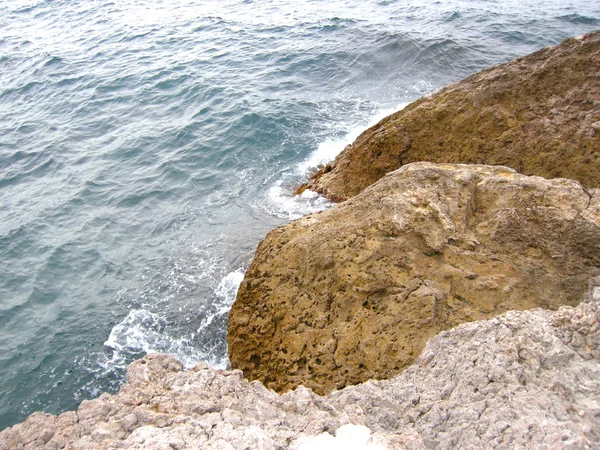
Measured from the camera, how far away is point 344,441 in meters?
3.85

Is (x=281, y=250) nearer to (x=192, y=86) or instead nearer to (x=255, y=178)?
(x=255, y=178)

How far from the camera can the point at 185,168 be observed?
15.7 metres

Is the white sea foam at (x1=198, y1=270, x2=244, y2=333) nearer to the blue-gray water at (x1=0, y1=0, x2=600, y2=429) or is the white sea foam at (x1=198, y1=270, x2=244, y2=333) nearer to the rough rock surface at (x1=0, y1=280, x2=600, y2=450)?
the blue-gray water at (x1=0, y1=0, x2=600, y2=429)

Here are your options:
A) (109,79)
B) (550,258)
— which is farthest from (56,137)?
(550,258)

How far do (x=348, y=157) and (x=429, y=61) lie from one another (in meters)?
10.7

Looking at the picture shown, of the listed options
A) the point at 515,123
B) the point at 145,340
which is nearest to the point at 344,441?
the point at 145,340

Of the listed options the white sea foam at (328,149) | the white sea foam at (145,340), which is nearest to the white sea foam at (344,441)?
the white sea foam at (145,340)

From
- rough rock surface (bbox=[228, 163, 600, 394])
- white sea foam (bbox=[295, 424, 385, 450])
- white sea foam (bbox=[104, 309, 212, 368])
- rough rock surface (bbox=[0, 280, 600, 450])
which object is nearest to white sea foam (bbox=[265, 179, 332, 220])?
white sea foam (bbox=[104, 309, 212, 368])

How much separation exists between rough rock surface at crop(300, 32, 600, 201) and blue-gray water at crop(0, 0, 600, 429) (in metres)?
2.54

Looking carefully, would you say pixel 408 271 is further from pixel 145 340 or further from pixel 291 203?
pixel 291 203

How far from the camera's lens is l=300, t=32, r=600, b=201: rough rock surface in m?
8.55

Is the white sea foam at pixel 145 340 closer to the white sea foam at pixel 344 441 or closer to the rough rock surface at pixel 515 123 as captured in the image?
the rough rock surface at pixel 515 123

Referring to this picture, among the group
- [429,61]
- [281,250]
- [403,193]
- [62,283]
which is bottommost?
[62,283]

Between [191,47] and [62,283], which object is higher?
[191,47]
